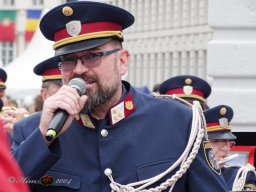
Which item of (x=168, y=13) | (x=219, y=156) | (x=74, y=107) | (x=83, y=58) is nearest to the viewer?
(x=74, y=107)

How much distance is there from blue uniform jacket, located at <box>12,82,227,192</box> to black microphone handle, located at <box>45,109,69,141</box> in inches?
13.5

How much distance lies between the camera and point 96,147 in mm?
4129

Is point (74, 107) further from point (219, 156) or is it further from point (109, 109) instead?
point (219, 156)

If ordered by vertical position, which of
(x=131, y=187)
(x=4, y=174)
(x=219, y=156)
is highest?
(x=4, y=174)

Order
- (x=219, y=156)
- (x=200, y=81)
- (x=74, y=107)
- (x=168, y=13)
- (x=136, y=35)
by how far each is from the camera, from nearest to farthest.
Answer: (x=74, y=107)
(x=219, y=156)
(x=200, y=81)
(x=168, y=13)
(x=136, y=35)

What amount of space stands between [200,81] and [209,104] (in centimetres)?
34

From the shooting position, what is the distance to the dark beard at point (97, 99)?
12.9 ft

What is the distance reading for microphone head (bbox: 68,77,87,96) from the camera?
379 centimetres

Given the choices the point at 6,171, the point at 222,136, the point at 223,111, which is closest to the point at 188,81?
the point at 223,111

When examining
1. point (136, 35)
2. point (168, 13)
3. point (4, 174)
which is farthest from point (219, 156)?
point (136, 35)

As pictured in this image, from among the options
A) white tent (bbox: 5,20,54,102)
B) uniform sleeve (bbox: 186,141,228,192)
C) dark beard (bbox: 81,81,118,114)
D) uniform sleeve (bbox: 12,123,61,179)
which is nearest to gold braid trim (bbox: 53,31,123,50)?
dark beard (bbox: 81,81,118,114)

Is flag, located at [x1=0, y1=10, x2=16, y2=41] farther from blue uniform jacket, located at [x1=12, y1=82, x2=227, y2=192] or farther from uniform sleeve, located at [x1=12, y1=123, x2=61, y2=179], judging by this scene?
uniform sleeve, located at [x1=12, y1=123, x2=61, y2=179]

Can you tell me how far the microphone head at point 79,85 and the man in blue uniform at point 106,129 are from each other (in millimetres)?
51

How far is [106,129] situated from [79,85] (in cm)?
38
